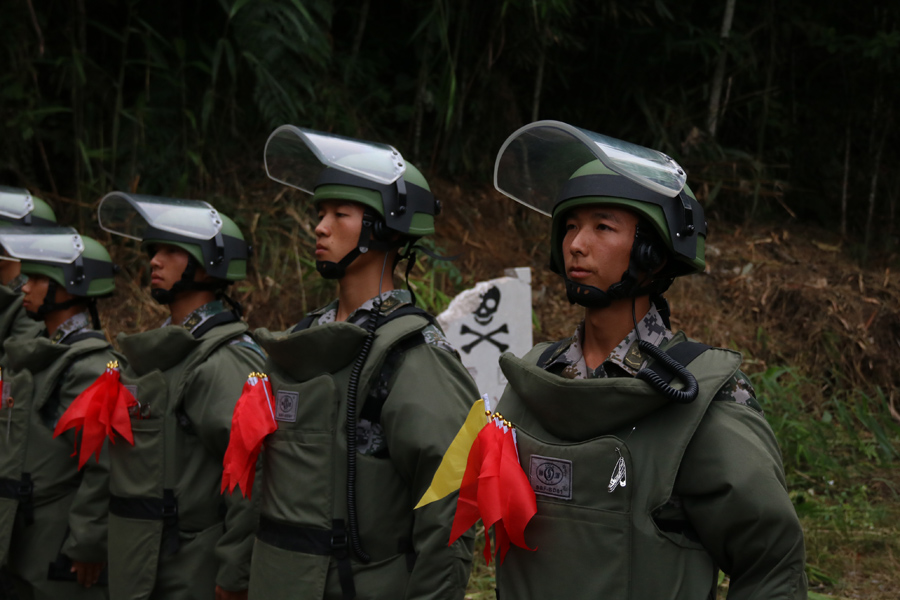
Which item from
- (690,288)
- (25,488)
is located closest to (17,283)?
(25,488)

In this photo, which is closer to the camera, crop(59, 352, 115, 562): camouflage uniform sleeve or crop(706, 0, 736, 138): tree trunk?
crop(59, 352, 115, 562): camouflage uniform sleeve

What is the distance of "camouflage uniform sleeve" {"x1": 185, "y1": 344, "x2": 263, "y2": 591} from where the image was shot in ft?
10.7

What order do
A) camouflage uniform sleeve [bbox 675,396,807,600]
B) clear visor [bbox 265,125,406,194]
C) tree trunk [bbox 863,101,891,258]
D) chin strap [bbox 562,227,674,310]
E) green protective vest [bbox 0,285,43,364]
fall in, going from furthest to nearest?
1. tree trunk [bbox 863,101,891,258]
2. green protective vest [bbox 0,285,43,364]
3. clear visor [bbox 265,125,406,194]
4. chin strap [bbox 562,227,674,310]
5. camouflage uniform sleeve [bbox 675,396,807,600]

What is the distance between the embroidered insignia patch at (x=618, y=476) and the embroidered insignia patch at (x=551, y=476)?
0.36ft

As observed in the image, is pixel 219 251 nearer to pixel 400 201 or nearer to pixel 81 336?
pixel 81 336

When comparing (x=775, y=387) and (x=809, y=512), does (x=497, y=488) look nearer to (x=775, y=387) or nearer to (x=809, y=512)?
(x=809, y=512)

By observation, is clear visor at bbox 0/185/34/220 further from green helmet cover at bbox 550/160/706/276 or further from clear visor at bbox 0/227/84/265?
green helmet cover at bbox 550/160/706/276

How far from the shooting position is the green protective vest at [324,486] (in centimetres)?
279

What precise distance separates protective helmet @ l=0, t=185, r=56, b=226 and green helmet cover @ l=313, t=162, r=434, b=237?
13.1ft

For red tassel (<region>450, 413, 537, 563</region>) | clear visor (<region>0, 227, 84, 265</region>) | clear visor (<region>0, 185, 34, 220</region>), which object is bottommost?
clear visor (<region>0, 185, 34, 220</region>)

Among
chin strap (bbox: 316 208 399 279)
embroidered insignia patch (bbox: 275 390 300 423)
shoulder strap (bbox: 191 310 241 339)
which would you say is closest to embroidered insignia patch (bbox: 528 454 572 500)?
embroidered insignia patch (bbox: 275 390 300 423)

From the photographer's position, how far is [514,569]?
85.4 inches

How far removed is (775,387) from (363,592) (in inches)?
199

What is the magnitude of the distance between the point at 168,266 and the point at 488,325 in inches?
88.3
